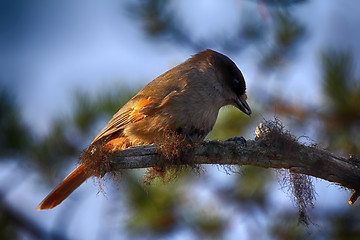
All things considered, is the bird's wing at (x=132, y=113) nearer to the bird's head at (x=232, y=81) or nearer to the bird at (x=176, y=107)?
the bird at (x=176, y=107)

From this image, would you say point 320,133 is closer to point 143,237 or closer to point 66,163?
point 143,237

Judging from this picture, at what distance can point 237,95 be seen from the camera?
471cm

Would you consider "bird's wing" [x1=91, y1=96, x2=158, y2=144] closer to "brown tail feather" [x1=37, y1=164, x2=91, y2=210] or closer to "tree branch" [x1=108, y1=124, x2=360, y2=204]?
"brown tail feather" [x1=37, y1=164, x2=91, y2=210]

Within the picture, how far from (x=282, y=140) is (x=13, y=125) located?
272 centimetres

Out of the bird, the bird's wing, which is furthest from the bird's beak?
the bird's wing

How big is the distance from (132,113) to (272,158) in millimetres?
1516

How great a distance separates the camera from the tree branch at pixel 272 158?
10.5ft

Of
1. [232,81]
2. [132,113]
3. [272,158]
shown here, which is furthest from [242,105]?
[272,158]

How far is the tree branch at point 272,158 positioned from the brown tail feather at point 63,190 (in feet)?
3.64

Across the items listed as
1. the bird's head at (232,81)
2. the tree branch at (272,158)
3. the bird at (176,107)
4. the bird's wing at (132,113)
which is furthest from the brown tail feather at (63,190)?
the bird's head at (232,81)

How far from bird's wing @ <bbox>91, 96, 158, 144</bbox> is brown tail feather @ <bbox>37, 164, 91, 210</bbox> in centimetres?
36

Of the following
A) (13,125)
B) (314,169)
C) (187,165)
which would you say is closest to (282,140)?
(314,169)

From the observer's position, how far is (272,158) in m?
3.26

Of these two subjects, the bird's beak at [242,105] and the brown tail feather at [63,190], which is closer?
the brown tail feather at [63,190]
